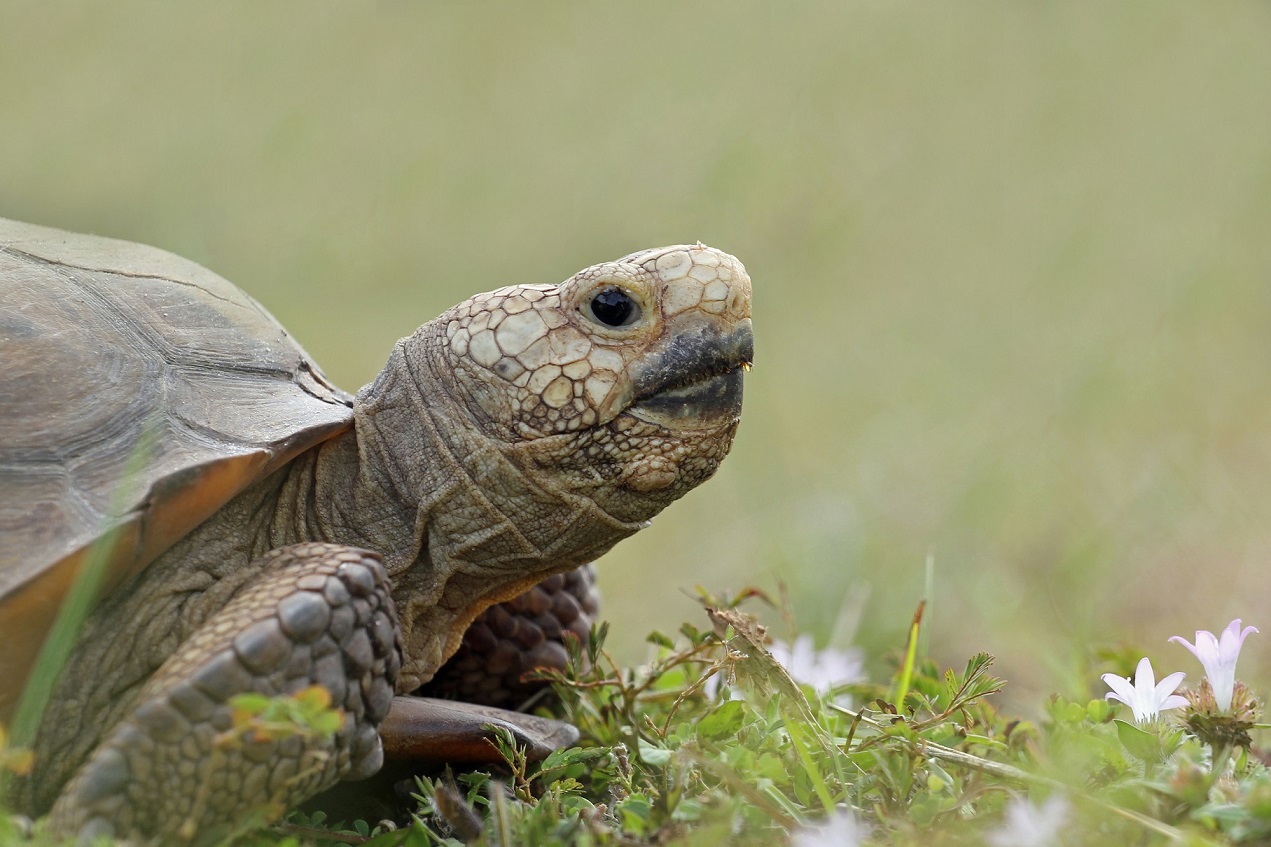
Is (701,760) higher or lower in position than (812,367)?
lower

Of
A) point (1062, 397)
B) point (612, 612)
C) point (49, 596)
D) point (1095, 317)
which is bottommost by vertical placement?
point (612, 612)

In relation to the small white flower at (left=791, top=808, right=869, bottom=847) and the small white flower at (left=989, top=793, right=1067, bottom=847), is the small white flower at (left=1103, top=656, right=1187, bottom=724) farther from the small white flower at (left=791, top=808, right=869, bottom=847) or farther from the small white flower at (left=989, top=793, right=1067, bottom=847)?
the small white flower at (left=791, top=808, right=869, bottom=847)

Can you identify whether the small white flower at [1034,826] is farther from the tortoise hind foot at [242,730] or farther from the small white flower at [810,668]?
the small white flower at [810,668]

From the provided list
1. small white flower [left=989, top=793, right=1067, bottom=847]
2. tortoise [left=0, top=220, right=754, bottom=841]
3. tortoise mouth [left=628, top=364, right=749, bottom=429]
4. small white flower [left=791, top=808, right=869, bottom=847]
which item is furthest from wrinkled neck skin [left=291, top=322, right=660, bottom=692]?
small white flower [left=989, top=793, right=1067, bottom=847]

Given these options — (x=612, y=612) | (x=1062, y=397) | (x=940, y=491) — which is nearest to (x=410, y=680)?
(x=612, y=612)

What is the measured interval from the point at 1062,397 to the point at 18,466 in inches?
254

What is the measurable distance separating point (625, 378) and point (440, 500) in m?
0.39

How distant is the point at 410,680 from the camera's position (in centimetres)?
214

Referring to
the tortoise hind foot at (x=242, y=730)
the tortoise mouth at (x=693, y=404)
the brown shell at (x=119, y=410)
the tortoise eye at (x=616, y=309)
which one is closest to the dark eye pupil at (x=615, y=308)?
the tortoise eye at (x=616, y=309)

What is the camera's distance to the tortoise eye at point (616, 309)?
2.05 meters

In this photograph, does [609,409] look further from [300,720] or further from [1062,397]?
[1062,397]

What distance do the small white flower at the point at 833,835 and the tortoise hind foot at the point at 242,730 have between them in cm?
58

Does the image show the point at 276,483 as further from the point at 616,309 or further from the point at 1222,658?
the point at 1222,658

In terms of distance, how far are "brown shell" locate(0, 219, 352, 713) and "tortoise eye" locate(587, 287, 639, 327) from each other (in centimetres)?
49
